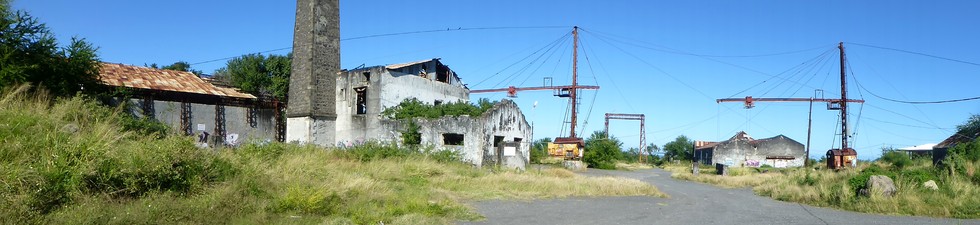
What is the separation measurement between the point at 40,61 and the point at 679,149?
87566 mm

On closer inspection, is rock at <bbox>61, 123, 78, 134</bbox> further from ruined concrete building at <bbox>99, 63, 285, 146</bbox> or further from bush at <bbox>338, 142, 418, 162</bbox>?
ruined concrete building at <bbox>99, 63, 285, 146</bbox>

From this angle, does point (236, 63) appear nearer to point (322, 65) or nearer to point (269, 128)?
point (269, 128)

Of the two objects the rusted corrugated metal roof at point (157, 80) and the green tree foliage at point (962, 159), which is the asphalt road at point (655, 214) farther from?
the rusted corrugated metal roof at point (157, 80)

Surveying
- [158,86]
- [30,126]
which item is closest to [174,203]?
[30,126]

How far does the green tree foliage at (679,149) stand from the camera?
91000 mm

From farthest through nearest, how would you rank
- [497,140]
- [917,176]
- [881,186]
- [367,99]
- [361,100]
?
[361,100], [497,140], [367,99], [917,176], [881,186]

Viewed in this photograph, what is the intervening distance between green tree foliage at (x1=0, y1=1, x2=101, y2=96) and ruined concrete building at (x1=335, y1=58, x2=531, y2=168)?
38.0 ft

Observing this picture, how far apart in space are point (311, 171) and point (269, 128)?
18634 millimetres

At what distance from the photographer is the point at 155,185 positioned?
8539mm

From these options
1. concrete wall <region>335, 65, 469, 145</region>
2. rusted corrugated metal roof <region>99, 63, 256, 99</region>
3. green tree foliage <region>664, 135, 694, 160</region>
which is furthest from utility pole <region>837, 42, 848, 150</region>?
green tree foliage <region>664, 135, 694, 160</region>

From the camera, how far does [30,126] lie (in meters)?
9.40

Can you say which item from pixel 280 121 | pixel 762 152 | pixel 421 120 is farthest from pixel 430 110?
pixel 762 152

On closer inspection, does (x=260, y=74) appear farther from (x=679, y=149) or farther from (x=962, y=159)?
(x=679, y=149)

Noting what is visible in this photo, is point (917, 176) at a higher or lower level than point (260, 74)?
lower
